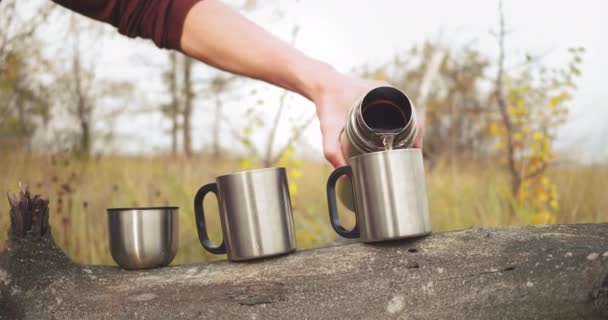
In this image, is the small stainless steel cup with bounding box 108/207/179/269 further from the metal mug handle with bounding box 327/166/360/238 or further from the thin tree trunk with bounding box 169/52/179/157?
the thin tree trunk with bounding box 169/52/179/157

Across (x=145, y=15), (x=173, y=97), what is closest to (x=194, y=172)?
(x=145, y=15)

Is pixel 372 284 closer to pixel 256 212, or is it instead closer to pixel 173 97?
pixel 256 212

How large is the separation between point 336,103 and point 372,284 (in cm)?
53

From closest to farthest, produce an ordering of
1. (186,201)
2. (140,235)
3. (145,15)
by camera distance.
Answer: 1. (140,235)
2. (145,15)
3. (186,201)

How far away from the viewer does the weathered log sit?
3.73 feet

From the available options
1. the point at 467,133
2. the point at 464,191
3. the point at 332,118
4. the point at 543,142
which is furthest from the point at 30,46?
the point at 467,133

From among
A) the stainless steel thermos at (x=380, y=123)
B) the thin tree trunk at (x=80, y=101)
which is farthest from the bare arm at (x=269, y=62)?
the thin tree trunk at (x=80, y=101)

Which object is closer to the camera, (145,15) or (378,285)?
(378,285)

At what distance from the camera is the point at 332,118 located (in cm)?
150

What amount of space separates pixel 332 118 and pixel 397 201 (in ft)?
1.26

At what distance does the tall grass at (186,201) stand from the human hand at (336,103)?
116 centimetres

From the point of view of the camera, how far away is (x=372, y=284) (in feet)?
3.99

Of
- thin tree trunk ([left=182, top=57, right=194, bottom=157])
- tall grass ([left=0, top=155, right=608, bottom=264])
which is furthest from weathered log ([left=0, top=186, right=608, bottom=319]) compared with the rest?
thin tree trunk ([left=182, top=57, right=194, bottom=157])

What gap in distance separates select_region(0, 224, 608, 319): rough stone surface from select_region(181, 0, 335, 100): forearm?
51cm
